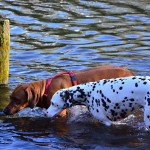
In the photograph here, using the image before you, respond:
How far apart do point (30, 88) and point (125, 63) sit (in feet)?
14.8

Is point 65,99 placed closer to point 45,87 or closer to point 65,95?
point 65,95

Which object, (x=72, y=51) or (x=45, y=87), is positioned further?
(x=72, y=51)

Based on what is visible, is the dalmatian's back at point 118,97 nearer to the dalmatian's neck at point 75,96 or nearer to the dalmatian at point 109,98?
the dalmatian at point 109,98

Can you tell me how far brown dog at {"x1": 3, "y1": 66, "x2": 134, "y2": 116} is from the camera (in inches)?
442

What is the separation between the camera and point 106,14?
2067 cm

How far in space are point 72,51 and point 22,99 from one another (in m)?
5.31

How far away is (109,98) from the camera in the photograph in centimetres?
1032

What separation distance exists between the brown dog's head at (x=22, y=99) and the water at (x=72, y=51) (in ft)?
1.33

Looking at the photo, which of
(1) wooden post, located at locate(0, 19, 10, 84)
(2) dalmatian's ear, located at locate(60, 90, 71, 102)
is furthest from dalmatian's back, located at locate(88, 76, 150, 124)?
(1) wooden post, located at locate(0, 19, 10, 84)

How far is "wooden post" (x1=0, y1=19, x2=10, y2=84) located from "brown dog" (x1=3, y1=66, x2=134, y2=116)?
7.37 feet

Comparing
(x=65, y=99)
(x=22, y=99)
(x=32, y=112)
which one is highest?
(x=65, y=99)

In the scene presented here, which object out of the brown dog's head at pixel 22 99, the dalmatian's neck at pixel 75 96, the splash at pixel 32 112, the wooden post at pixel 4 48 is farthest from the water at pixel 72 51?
the dalmatian's neck at pixel 75 96

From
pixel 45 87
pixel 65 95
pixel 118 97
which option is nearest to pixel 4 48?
pixel 45 87

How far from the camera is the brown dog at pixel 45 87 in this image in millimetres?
11219
